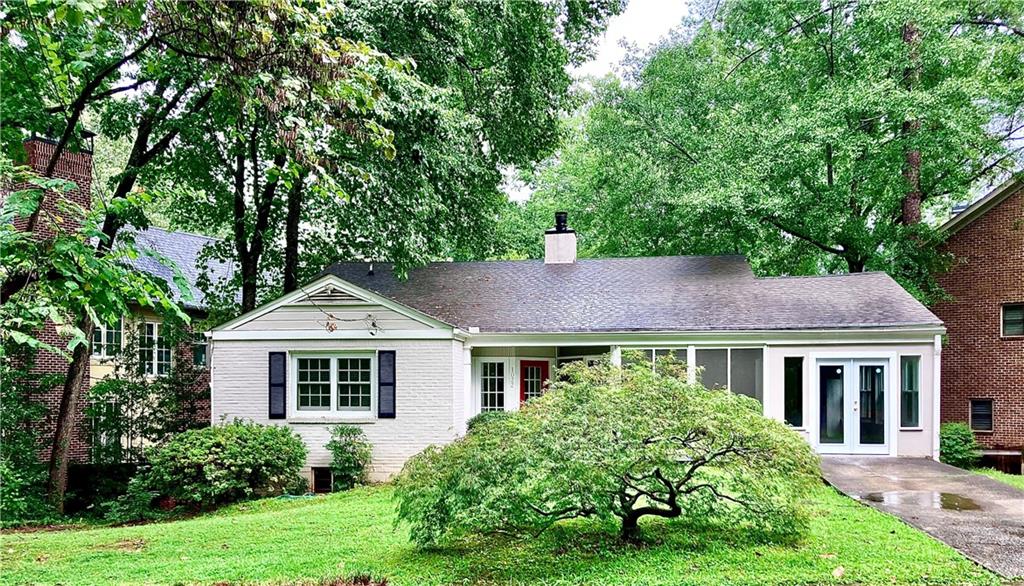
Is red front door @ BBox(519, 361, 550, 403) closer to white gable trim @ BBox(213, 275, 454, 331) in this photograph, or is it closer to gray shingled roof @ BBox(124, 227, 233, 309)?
white gable trim @ BBox(213, 275, 454, 331)

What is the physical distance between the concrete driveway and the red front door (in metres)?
6.21

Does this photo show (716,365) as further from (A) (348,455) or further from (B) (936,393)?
(A) (348,455)

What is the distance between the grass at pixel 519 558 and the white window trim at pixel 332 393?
4653mm

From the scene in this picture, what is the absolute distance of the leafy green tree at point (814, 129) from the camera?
52.3ft

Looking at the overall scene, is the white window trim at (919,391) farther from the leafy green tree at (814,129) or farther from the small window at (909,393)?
the leafy green tree at (814,129)

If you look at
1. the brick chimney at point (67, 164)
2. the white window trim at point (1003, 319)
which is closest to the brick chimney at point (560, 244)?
the white window trim at point (1003, 319)

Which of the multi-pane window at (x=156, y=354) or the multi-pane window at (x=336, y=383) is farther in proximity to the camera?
the multi-pane window at (x=156, y=354)

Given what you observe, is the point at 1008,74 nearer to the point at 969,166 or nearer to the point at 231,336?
the point at 969,166

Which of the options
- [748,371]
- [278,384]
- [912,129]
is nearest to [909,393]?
[748,371]

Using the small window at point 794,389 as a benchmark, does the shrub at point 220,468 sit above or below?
below

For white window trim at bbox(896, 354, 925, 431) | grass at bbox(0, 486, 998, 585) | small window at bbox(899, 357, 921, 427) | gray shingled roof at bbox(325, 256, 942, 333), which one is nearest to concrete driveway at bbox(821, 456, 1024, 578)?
grass at bbox(0, 486, 998, 585)

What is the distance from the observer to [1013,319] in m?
17.4

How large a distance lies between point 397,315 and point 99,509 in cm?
674

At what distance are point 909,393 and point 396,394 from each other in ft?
33.1
